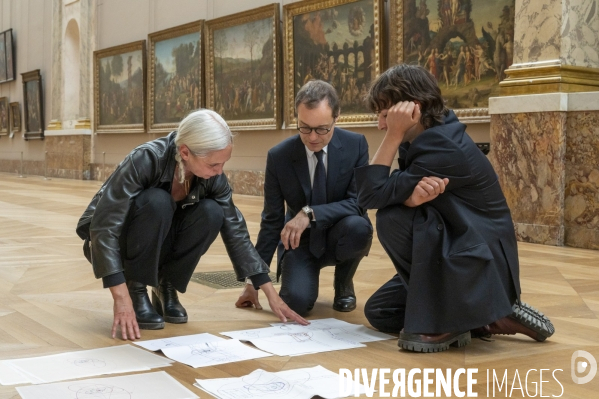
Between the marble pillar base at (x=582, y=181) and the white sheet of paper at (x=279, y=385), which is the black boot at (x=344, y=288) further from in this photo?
the marble pillar base at (x=582, y=181)

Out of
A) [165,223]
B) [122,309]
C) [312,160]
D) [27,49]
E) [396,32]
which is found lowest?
[122,309]

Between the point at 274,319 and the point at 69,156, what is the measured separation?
725 inches

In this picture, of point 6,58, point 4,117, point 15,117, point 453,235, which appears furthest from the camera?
point 4,117

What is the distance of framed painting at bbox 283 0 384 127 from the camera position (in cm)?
1123

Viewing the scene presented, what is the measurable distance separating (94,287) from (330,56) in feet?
25.3

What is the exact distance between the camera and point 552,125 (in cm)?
766

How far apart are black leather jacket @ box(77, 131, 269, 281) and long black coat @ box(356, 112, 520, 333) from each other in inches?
32.1

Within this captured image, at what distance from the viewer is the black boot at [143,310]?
3906 mm

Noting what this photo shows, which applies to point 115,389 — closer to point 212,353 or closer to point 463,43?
point 212,353

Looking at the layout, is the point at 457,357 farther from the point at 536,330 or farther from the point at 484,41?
the point at 484,41

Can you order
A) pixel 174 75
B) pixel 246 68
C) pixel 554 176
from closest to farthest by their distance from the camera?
1. pixel 554 176
2. pixel 246 68
3. pixel 174 75

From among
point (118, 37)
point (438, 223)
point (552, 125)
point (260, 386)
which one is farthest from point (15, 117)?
point (260, 386)

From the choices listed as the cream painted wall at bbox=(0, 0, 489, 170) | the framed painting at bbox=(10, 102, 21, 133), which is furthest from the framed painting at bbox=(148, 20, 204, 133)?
the framed painting at bbox=(10, 102, 21, 133)

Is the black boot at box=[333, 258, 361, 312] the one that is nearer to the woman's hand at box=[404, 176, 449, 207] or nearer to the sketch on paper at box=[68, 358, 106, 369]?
the woman's hand at box=[404, 176, 449, 207]
